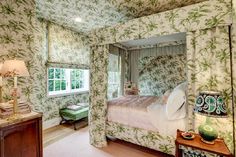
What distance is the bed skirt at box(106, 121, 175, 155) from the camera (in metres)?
2.31

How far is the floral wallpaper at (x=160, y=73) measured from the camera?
4.29m

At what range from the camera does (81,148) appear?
2.87 metres

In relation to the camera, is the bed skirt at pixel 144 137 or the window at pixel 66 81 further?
the window at pixel 66 81

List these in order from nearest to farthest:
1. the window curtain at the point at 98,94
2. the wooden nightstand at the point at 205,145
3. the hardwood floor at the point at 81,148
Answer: the wooden nightstand at the point at 205,145 → the hardwood floor at the point at 81,148 → the window curtain at the point at 98,94

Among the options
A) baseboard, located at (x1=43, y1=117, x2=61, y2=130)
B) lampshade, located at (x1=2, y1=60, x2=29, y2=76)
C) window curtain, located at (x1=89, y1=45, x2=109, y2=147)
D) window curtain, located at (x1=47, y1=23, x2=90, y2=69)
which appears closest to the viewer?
lampshade, located at (x1=2, y1=60, x2=29, y2=76)

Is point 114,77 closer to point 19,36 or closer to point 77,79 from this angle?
point 77,79

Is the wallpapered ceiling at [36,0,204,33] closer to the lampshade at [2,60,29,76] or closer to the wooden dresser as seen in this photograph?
the lampshade at [2,60,29,76]

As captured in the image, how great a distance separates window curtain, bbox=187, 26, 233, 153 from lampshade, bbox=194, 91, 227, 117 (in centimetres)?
28

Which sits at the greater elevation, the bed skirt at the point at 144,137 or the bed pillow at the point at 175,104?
the bed pillow at the point at 175,104

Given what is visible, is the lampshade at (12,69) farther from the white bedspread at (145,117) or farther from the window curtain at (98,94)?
the white bedspread at (145,117)

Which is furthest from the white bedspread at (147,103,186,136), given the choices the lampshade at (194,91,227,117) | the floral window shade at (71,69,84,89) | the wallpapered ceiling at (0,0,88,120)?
the floral window shade at (71,69,84,89)

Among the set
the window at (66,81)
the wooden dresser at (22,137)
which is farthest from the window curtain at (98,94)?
the window at (66,81)

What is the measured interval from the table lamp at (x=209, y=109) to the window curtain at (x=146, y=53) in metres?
2.52

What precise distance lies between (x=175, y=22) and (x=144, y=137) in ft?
6.02
